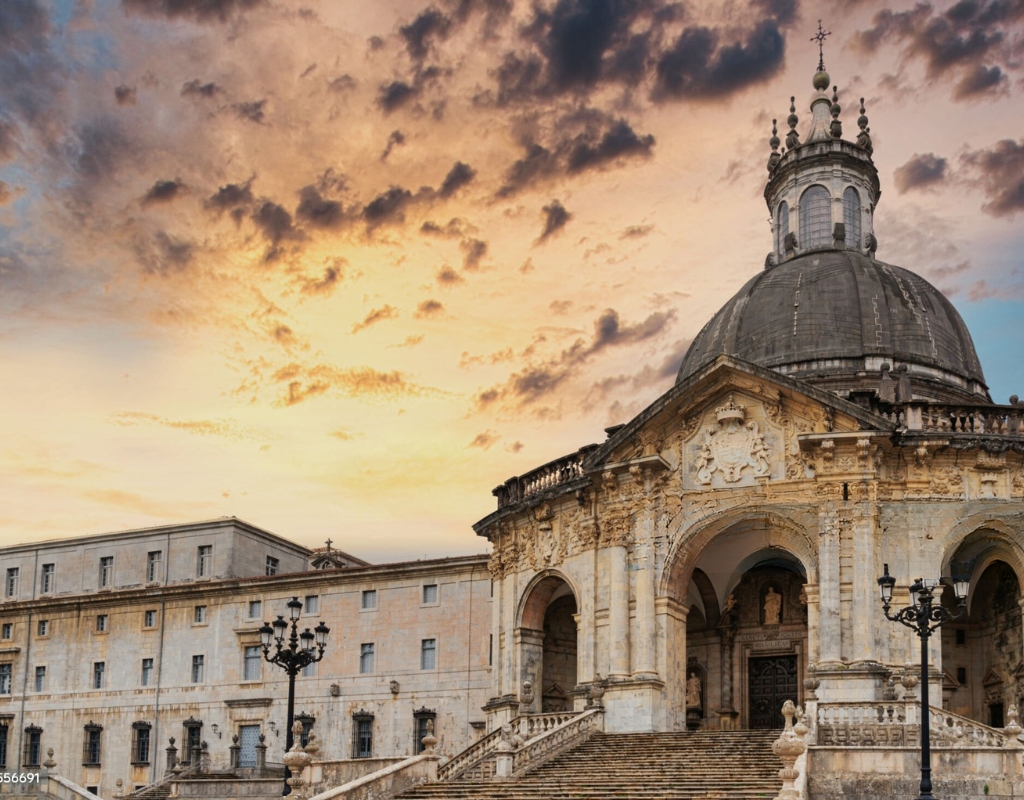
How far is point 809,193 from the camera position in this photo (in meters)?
52.1

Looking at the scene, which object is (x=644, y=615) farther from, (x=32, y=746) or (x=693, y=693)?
Result: (x=32, y=746)

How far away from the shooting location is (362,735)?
52.7 meters

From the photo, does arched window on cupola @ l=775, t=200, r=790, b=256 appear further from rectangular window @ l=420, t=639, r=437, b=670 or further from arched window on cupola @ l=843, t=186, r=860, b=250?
rectangular window @ l=420, t=639, r=437, b=670

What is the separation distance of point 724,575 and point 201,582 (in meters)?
25.1

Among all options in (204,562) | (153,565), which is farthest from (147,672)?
(153,565)

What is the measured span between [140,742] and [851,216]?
117 feet

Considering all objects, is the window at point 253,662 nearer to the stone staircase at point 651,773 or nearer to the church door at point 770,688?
the church door at point 770,688

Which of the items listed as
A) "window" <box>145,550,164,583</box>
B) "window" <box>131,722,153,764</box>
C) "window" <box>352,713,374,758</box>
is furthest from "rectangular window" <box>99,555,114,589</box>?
"window" <box>352,713,374,758</box>

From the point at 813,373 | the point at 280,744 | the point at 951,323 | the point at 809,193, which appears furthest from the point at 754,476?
the point at 280,744

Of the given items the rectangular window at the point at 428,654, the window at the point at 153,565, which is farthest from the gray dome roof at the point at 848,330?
the window at the point at 153,565

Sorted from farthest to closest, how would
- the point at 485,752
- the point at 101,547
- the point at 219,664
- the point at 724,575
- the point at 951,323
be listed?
the point at 101,547
the point at 219,664
the point at 951,323
the point at 724,575
the point at 485,752

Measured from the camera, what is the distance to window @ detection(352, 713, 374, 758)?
52.3 metres

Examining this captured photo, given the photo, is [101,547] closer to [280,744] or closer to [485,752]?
[280,744]

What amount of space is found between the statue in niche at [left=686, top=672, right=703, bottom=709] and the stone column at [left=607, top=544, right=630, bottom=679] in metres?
4.53
